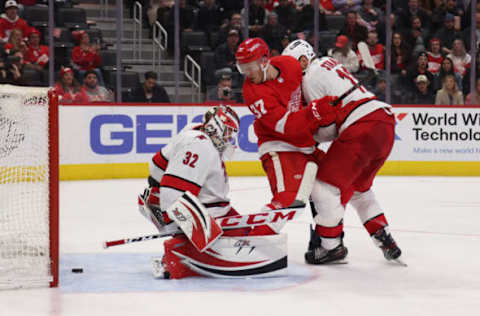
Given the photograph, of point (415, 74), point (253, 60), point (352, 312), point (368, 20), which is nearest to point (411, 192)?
point (415, 74)

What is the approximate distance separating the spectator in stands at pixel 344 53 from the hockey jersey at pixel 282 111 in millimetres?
5524

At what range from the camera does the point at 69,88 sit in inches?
321

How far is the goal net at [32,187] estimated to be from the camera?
129 inches

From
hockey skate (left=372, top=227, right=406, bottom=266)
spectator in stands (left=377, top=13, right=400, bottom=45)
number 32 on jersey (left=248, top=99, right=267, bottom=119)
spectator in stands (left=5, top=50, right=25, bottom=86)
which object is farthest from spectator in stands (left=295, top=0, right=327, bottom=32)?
number 32 on jersey (left=248, top=99, right=267, bottom=119)

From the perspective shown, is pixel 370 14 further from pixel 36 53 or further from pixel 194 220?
pixel 194 220

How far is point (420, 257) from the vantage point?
4.11 m

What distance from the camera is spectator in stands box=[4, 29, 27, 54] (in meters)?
8.20

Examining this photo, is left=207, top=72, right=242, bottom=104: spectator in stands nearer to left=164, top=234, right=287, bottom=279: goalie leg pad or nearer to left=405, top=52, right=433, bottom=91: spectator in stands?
left=405, top=52, right=433, bottom=91: spectator in stands

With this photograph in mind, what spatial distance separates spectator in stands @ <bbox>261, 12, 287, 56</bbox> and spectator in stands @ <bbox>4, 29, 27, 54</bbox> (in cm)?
292

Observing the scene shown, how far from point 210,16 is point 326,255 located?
6.20 m

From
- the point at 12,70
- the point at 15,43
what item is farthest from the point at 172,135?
the point at 15,43

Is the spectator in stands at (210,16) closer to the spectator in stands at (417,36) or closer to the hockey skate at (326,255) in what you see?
the spectator in stands at (417,36)

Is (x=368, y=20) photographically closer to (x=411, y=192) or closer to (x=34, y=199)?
(x=411, y=192)

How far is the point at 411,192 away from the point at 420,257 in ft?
10.4
